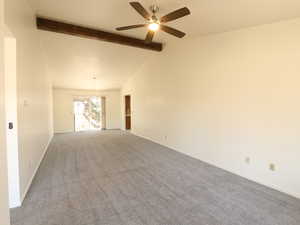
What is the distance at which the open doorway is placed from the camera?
9.38 meters

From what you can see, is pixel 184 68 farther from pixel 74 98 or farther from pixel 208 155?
pixel 74 98

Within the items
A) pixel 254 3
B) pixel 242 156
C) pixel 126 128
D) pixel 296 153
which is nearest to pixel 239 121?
pixel 242 156

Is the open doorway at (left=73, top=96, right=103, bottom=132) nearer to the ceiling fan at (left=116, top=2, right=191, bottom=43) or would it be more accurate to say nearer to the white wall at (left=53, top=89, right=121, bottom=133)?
the white wall at (left=53, top=89, right=121, bottom=133)

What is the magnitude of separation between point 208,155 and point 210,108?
1057 millimetres

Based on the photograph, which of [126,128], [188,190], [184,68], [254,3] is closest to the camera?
[254,3]

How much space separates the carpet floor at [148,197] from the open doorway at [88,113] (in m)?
5.81

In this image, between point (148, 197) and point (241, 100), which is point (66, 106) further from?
point (241, 100)

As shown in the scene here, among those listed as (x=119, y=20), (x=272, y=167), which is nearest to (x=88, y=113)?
(x=119, y=20)

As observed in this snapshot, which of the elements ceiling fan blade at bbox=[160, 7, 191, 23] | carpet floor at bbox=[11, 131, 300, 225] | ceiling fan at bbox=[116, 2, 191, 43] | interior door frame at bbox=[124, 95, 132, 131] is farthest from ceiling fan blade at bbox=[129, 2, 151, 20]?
interior door frame at bbox=[124, 95, 132, 131]

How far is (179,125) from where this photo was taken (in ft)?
16.1

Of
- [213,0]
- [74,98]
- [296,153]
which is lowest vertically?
[296,153]

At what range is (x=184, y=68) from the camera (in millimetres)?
4684

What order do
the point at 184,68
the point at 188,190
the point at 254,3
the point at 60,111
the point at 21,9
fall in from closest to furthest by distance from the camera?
1. the point at 254,3
2. the point at 21,9
3. the point at 188,190
4. the point at 184,68
5. the point at 60,111

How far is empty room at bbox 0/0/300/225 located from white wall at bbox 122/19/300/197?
18mm
